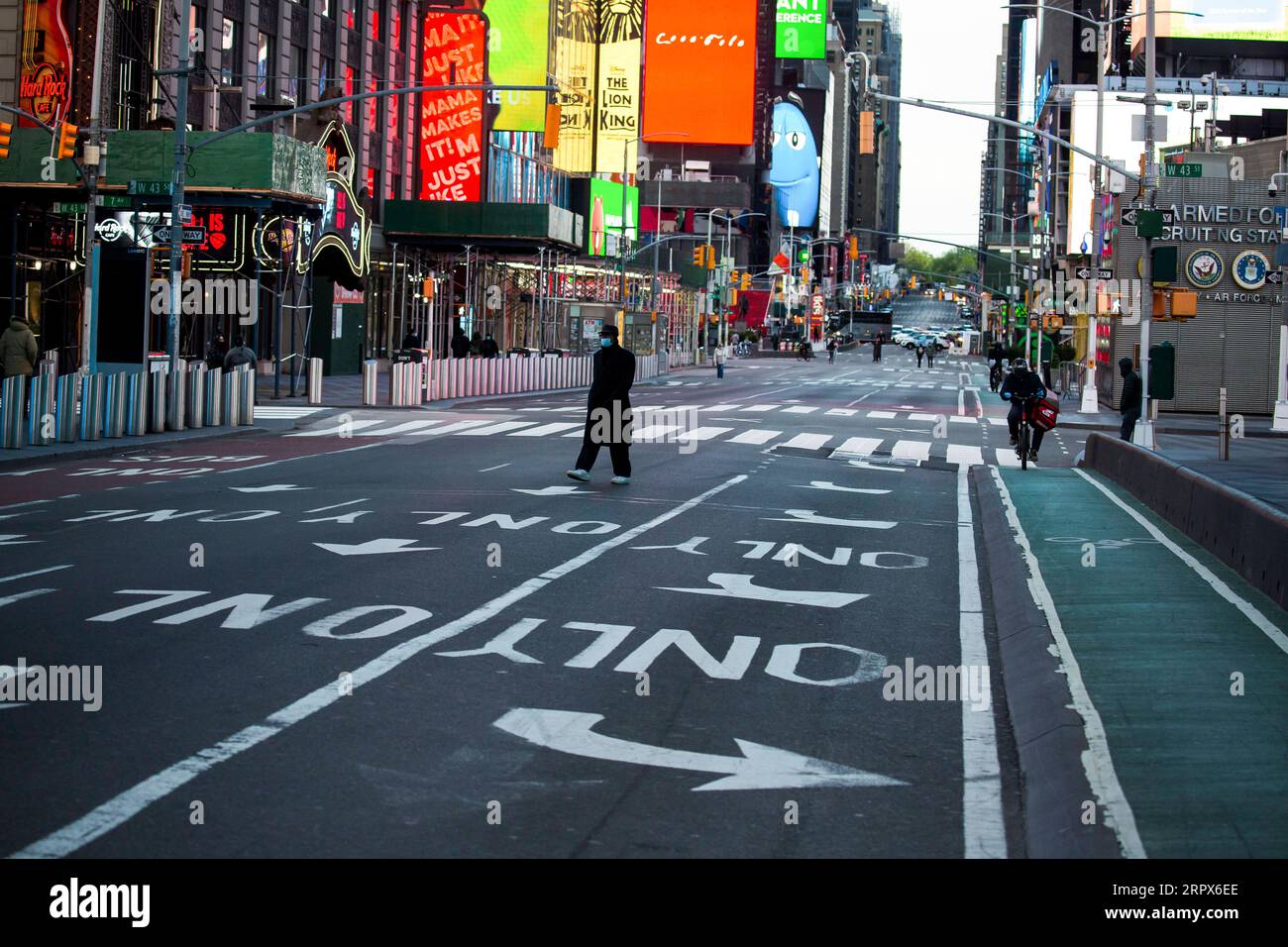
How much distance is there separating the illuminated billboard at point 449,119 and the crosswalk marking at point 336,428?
31713mm

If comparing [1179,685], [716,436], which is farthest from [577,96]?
[1179,685]

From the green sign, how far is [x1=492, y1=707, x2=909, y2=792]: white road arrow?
3208 cm

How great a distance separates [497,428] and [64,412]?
9.87m

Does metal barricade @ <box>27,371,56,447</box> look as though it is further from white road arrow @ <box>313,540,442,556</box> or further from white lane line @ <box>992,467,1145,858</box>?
white lane line @ <box>992,467,1145,858</box>

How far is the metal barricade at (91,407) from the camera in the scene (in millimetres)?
27547

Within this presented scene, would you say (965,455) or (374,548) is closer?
(374,548)

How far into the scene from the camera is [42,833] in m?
6.34

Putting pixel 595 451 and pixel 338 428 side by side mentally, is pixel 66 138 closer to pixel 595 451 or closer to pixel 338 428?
pixel 338 428

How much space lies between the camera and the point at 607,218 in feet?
321

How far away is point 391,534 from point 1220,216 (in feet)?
143

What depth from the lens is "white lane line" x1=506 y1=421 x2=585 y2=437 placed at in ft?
107

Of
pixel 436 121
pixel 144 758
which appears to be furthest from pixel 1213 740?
pixel 436 121

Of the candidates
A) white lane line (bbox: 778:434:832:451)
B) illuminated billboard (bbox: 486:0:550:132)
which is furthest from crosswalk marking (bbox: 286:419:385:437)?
illuminated billboard (bbox: 486:0:550:132)

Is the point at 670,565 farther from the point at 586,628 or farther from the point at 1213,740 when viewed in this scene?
the point at 1213,740
